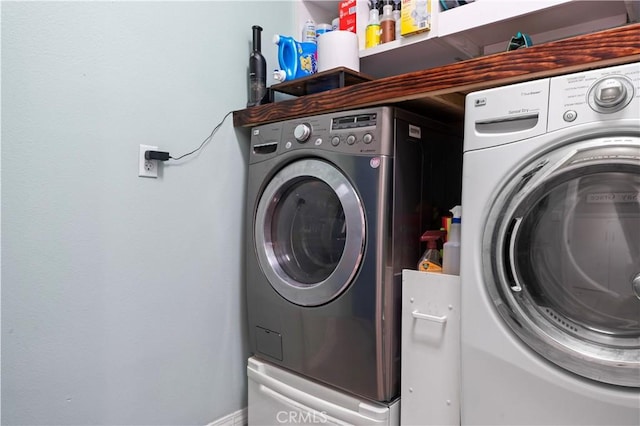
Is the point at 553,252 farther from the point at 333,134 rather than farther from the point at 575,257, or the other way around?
the point at 333,134

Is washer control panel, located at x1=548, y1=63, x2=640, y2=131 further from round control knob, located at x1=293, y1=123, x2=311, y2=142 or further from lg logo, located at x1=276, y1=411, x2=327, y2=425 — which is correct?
lg logo, located at x1=276, y1=411, x2=327, y2=425

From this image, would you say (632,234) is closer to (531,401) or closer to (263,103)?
(531,401)

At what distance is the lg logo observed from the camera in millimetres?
1297

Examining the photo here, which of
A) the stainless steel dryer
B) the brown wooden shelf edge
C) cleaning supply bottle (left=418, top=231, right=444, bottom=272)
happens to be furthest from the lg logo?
the brown wooden shelf edge

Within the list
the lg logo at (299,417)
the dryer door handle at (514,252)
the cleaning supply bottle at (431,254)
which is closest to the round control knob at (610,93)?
the dryer door handle at (514,252)

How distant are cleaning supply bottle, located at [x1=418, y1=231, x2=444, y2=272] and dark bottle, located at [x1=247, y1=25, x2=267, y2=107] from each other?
843 millimetres

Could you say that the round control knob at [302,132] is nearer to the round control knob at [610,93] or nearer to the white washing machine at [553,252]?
the white washing machine at [553,252]

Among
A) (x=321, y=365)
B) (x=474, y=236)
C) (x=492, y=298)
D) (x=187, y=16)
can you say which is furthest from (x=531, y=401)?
(x=187, y=16)

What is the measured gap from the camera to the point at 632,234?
2.78 ft

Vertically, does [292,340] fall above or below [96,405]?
above

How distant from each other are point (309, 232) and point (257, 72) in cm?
68

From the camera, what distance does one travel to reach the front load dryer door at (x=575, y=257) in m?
0.82

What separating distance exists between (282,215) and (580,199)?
96cm

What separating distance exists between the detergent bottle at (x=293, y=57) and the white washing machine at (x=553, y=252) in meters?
0.80
